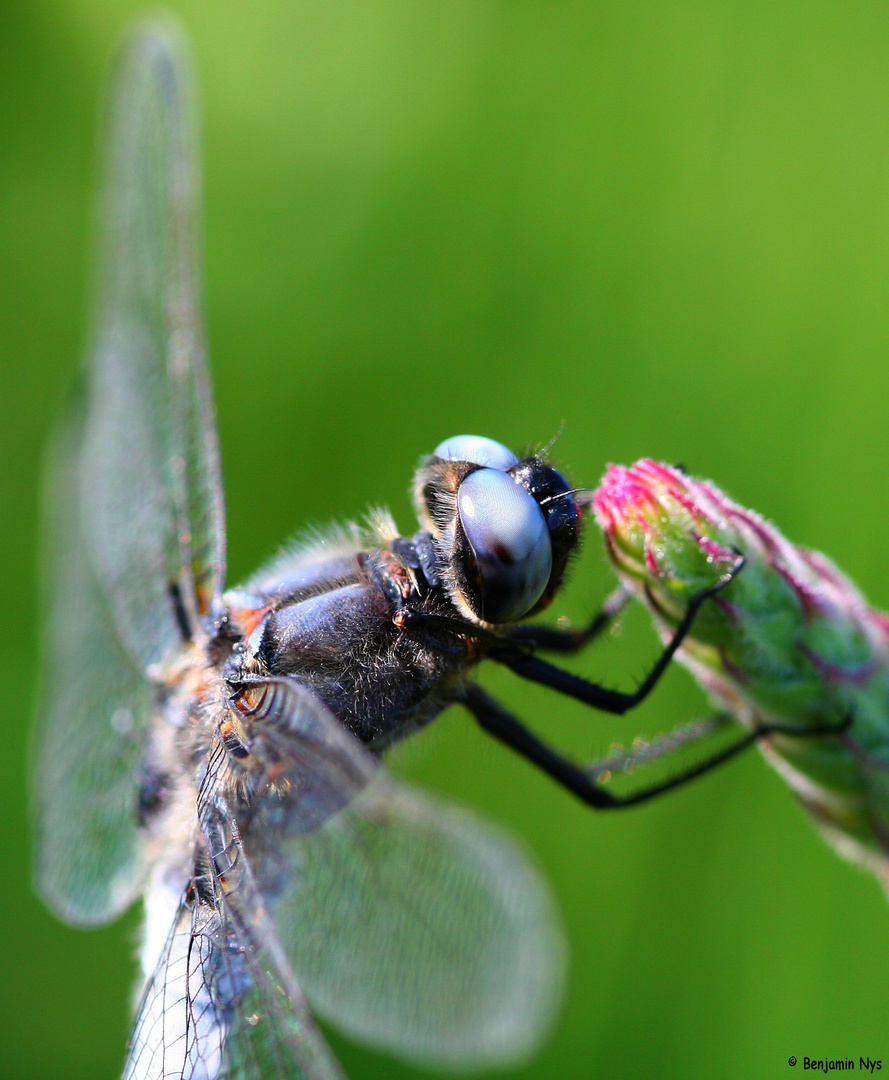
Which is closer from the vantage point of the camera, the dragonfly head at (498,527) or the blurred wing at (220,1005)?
the blurred wing at (220,1005)

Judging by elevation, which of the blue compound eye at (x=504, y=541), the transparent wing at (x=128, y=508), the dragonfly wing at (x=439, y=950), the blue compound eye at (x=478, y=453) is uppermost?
the transparent wing at (x=128, y=508)

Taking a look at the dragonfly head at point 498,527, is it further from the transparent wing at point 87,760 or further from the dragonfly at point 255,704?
the transparent wing at point 87,760

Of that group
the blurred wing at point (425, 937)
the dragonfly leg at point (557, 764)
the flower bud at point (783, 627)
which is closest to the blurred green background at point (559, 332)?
the dragonfly leg at point (557, 764)

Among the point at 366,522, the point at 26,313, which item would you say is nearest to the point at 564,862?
the point at 366,522

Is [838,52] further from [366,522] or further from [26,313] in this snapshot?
[26,313]

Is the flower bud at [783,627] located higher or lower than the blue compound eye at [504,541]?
lower

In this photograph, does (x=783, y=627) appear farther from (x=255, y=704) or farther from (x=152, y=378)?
(x=152, y=378)

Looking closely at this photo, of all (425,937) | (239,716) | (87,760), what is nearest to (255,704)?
(239,716)
